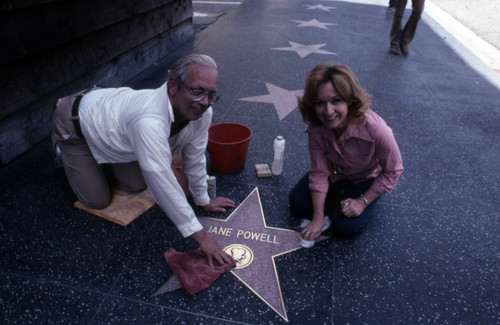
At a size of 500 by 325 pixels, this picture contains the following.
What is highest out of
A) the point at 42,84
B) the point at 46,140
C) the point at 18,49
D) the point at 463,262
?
the point at 18,49

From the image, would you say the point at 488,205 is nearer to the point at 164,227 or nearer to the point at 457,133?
the point at 457,133

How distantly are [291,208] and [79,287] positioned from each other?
148 centimetres

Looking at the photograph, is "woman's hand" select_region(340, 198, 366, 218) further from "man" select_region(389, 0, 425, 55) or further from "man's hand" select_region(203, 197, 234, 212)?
"man" select_region(389, 0, 425, 55)

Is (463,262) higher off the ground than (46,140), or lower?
lower

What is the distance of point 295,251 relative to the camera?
7.22ft

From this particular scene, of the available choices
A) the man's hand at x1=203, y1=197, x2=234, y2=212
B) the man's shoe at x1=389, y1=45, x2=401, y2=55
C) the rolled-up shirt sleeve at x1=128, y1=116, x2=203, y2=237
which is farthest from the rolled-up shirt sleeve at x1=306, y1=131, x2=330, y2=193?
the man's shoe at x1=389, y1=45, x2=401, y2=55

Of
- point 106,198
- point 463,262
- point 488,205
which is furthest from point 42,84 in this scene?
point 488,205

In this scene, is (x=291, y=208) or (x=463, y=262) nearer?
(x=463, y=262)

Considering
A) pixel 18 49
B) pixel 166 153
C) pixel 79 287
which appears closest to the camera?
pixel 166 153

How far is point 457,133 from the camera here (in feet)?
12.1

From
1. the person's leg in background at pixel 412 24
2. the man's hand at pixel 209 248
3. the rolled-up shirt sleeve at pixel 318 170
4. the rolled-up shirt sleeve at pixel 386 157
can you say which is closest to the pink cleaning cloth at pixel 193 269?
the man's hand at pixel 209 248

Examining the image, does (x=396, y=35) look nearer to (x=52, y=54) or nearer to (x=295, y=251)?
(x=295, y=251)

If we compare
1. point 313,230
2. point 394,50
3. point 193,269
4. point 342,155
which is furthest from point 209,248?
point 394,50

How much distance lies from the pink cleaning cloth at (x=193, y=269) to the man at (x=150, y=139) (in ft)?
0.22
